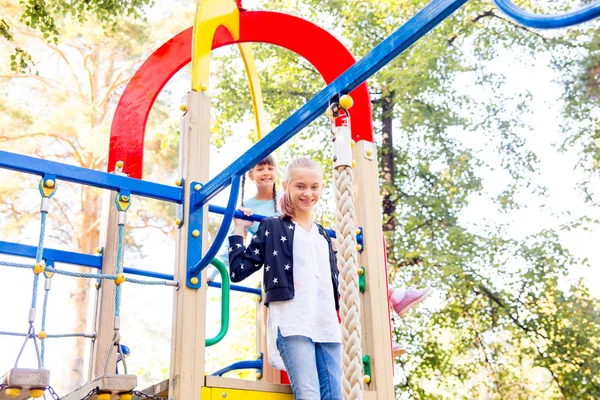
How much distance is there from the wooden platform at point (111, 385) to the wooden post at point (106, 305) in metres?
1.12

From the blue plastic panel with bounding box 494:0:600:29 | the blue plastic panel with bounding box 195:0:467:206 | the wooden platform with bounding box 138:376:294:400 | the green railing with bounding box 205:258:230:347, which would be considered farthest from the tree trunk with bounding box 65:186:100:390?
the blue plastic panel with bounding box 494:0:600:29

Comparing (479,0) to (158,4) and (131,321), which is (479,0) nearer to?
(158,4)

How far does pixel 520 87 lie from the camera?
11.6 m

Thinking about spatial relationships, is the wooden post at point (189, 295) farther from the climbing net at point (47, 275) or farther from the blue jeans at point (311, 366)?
the blue jeans at point (311, 366)

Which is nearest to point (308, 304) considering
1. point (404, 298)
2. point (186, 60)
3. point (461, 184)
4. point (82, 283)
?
point (404, 298)

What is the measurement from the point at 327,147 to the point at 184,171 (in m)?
8.54

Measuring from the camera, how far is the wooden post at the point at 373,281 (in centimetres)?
281

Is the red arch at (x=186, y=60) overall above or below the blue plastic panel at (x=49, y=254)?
above

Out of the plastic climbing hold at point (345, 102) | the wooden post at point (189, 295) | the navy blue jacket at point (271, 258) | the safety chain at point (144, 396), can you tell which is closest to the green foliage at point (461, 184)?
the wooden post at point (189, 295)

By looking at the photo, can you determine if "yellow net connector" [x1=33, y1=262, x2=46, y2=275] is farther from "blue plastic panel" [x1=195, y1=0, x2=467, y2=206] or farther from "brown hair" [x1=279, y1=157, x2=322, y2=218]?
"brown hair" [x1=279, y1=157, x2=322, y2=218]

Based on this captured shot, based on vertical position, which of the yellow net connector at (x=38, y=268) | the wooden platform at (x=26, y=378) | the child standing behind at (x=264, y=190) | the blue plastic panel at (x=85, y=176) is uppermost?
the child standing behind at (x=264, y=190)

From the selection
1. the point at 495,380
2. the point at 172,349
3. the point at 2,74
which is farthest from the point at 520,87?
the point at 172,349

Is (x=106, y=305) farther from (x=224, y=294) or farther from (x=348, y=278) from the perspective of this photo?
(x=348, y=278)

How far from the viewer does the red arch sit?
12.1ft
